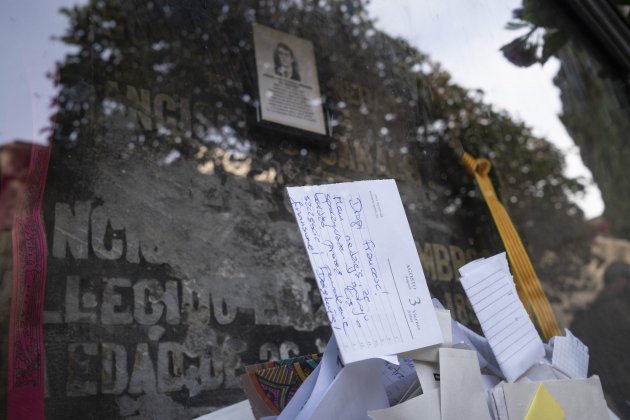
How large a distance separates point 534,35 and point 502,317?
1357 mm

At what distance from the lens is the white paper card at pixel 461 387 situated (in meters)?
0.73

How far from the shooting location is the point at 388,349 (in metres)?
0.72

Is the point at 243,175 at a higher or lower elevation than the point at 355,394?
higher

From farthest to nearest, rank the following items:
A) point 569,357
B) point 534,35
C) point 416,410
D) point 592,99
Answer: point 592,99 → point 534,35 → point 569,357 → point 416,410

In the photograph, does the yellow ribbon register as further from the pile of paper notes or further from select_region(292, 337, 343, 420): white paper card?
select_region(292, 337, 343, 420): white paper card

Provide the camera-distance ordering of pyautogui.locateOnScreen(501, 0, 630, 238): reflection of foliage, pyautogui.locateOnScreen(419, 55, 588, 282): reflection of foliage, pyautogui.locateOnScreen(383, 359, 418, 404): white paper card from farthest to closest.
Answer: pyautogui.locateOnScreen(501, 0, 630, 238): reflection of foliage → pyautogui.locateOnScreen(419, 55, 588, 282): reflection of foliage → pyautogui.locateOnScreen(383, 359, 418, 404): white paper card

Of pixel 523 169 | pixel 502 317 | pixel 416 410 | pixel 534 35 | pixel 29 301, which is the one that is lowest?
pixel 416 410

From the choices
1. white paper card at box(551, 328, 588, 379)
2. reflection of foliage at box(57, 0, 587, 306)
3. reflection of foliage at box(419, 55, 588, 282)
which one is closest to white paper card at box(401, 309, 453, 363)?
white paper card at box(551, 328, 588, 379)

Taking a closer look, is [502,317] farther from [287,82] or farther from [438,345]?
[287,82]

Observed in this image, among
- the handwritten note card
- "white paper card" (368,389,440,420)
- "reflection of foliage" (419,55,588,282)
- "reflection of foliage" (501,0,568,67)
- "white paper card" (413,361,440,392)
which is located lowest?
"white paper card" (368,389,440,420)

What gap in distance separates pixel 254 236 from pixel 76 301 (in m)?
0.46

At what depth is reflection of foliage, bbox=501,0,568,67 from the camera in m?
1.91

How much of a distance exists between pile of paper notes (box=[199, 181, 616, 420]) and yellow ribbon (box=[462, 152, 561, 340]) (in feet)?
2.07

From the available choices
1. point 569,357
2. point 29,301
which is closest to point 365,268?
point 569,357
